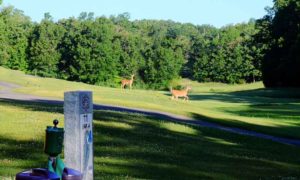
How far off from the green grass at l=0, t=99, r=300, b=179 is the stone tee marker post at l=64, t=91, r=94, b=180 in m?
4.32

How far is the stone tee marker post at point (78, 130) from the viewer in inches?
281

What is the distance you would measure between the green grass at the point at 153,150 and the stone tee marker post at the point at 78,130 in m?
4.32

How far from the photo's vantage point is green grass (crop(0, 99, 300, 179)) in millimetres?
14695

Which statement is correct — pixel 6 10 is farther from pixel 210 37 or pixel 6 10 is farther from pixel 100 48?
pixel 210 37

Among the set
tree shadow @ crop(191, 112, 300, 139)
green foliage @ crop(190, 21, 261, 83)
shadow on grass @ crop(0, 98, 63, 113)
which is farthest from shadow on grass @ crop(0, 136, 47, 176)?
green foliage @ crop(190, 21, 261, 83)

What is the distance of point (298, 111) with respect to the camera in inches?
1781

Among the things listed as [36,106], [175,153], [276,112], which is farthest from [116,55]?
[175,153]

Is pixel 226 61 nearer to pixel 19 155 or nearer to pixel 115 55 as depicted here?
pixel 115 55

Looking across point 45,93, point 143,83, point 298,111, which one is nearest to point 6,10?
point 143,83

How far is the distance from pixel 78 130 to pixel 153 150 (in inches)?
446

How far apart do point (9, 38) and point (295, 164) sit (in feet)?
327

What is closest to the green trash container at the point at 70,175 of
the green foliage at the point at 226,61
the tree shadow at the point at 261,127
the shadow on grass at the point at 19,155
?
the shadow on grass at the point at 19,155

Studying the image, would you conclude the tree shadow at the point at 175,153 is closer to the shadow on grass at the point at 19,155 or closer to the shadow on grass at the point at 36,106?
the shadow on grass at the point at 19,155

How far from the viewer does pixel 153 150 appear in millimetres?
18297
